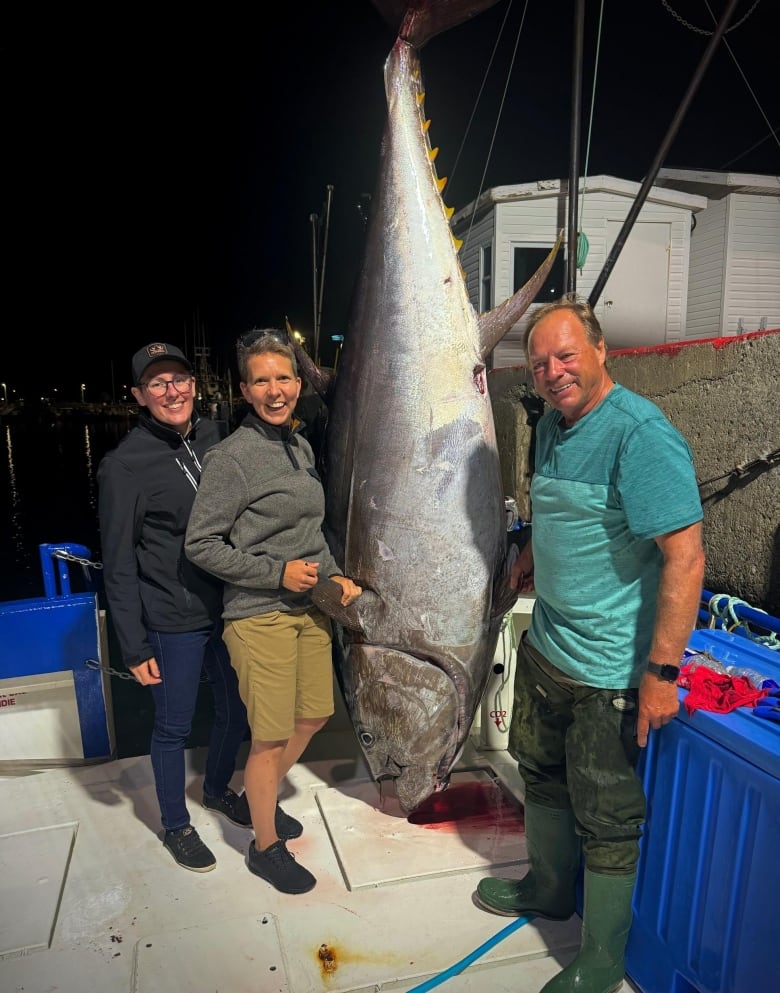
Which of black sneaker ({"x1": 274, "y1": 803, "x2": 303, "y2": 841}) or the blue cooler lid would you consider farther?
black sneaker ({"x1": 274, "y1": 803, "x2": 303, "y2": 841})

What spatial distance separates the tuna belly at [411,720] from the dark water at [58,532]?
6.13 feet

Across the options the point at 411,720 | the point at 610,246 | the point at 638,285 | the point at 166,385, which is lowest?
the point at 411,720

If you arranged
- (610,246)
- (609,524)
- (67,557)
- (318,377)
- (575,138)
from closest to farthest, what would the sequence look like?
1. (609,524)
2. (318,377)
3. (67,557)
4. (575,138)
5. (610,246)

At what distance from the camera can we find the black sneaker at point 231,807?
93.7 inches

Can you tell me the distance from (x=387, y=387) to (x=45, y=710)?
1994 mm

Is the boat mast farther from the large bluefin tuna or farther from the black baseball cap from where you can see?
the black baseball cap

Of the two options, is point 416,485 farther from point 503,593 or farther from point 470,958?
point 470,958

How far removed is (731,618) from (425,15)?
242 cm

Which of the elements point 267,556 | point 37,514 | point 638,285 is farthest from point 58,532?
point 267,556

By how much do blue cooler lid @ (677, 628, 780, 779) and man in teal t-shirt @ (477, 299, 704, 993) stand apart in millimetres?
90

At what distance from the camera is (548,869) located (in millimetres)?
1858

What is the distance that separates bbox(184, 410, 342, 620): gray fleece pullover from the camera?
186 cm

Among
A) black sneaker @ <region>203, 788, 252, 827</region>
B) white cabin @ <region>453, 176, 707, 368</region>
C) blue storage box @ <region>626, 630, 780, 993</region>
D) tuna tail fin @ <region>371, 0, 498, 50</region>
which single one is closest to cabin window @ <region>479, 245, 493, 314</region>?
→ white cabin @ <region>453, 176, 707, 368</region>

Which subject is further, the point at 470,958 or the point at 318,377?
the point at 318,377
